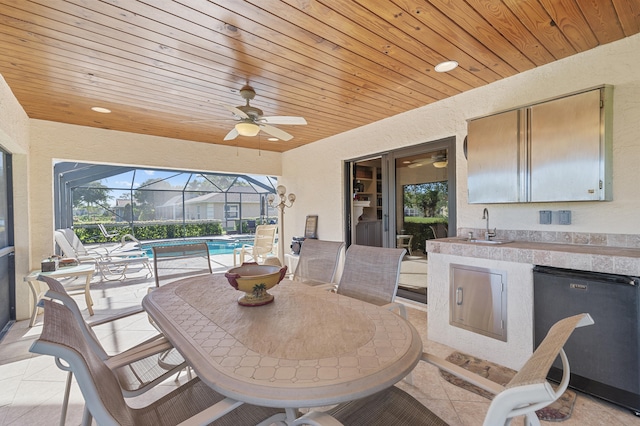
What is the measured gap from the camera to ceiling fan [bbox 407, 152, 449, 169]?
338 cm

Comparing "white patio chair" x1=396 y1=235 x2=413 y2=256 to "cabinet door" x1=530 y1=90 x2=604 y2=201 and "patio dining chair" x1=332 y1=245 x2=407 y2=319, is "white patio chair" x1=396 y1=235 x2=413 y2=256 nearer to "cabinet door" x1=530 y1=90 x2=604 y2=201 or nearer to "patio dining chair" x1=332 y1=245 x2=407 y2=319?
"cabinet door" x1=530 y1=90 x2=604 y2=201

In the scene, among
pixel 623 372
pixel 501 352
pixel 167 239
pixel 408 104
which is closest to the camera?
pixel 623 372

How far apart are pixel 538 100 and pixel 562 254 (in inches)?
50.8

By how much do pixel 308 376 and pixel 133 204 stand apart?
34.5 feet

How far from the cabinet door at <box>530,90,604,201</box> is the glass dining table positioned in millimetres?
1913

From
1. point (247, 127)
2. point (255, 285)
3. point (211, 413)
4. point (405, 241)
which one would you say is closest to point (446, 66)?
point (247, 127)

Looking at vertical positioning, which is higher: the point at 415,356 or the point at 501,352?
the point at 415,356

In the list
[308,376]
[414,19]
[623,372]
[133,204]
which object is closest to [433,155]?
[414,19]

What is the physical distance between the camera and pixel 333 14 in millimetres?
1823

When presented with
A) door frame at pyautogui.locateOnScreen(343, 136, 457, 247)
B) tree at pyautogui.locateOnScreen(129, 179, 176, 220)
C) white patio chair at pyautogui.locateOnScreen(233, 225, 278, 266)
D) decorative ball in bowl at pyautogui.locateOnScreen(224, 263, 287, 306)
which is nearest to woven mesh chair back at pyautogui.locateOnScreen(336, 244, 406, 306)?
decorative ball in bowl at pyautogui.locateOnScreen(224, 263, 287, 306)

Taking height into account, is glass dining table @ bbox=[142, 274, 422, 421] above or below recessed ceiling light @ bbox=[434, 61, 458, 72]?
below

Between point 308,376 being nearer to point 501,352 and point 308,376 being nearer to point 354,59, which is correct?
point 501,352

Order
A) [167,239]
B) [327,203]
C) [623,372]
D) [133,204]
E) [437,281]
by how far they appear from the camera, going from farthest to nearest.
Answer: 1. [167,239]
2. [133,204]
3. [327,203]
4. [437,281]
5. [623,372]

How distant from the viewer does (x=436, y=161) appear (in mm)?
3486
